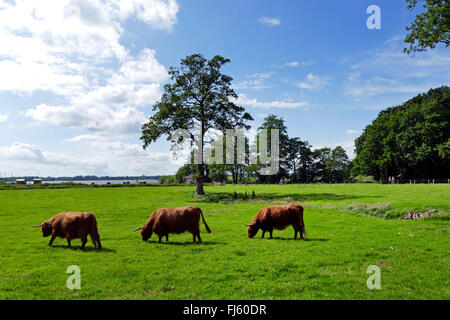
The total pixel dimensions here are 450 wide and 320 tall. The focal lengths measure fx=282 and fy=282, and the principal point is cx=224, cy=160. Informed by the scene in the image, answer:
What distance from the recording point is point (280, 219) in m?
14.3

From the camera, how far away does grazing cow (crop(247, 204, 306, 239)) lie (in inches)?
559

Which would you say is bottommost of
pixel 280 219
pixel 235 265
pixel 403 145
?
pixel 235 265

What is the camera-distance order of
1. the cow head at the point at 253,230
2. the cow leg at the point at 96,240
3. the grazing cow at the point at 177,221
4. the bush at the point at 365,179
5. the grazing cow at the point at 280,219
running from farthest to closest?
the bush at the point at 365,179, the cow head at the point at 253,230, the grazing cow at the point at 280,219, the grazing cow at the point at 177,221, the cow leg at the point at 96,240

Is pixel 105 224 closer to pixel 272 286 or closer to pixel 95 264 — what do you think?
pixel 95 264

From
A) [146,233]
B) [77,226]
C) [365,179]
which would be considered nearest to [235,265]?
[146,233]

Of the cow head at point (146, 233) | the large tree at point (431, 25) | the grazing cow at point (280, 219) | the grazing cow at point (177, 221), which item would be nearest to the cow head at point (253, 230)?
the grazing cow at point (280, 219)

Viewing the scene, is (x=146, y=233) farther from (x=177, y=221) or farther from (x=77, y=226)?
(x=77, y=226)

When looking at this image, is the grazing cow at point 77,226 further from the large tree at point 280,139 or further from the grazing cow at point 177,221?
the large tree at point 280,139

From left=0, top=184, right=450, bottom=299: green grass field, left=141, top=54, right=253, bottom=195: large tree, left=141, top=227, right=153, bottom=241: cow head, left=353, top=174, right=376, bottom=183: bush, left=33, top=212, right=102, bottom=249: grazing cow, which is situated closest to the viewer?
left=0, top=184, right=450, bottom=299: green grass field

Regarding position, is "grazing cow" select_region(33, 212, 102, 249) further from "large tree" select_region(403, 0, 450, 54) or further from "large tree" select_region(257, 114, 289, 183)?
"large tree" select_region(257, 114, 289, 183)

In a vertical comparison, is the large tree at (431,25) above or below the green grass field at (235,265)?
above

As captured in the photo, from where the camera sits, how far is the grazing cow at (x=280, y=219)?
14211 millimetres

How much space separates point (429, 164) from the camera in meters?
70.1

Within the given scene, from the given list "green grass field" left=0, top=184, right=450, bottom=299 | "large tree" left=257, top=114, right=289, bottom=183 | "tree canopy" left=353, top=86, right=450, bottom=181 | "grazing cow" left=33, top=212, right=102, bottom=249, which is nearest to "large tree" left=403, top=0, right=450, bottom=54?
"green grass field" left=0, top=184, right=450, bottom=299
